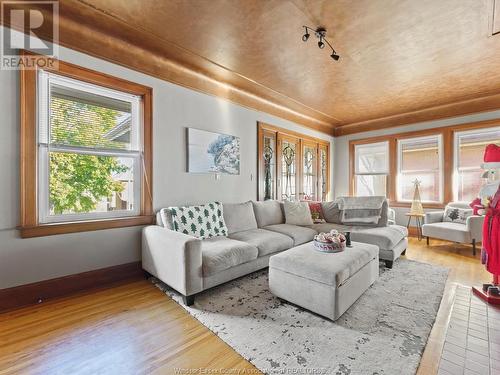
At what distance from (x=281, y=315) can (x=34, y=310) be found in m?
2.11

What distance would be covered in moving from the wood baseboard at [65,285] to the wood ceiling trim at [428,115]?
Answer: 18.2 ft

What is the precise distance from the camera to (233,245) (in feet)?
8.23

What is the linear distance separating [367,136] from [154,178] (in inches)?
199

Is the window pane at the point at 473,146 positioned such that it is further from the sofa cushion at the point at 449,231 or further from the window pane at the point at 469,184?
the sofa cushion at the point at 449,231

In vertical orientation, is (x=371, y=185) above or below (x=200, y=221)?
above

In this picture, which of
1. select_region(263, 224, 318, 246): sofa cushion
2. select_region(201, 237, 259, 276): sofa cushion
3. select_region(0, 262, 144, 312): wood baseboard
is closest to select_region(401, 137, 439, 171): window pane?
select_region(263, 224, 318, 246): sofa cushion

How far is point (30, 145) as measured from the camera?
6.91ft

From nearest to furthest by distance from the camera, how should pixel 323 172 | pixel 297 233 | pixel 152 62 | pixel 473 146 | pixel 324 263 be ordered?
1. pixel 324 263
2. pixel 152 62
3. pixel 297 233
4. pixel 473 146
5. pixel 323 172

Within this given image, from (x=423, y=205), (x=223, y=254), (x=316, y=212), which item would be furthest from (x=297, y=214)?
(x=423, y=205)

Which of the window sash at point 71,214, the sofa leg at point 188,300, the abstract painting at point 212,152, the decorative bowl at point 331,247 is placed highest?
the abstract painting at point 212,152

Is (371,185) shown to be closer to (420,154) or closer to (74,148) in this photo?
(420,154)

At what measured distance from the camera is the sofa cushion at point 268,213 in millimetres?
3764

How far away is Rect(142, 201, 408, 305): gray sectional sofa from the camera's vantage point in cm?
211

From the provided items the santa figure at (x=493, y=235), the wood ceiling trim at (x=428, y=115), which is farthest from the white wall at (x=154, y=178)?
the santa figure at (x=493, y=235)
